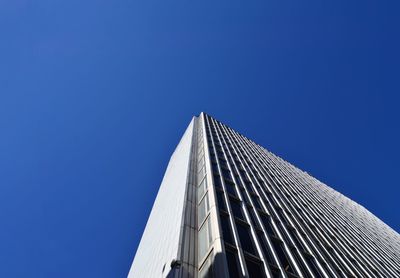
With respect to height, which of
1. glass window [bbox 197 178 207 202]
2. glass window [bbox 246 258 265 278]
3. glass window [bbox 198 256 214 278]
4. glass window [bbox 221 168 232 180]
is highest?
glass window [bbox 221 168 232 180]

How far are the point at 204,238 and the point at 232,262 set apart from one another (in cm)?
272

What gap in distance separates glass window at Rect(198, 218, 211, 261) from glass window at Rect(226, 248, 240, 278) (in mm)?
1126

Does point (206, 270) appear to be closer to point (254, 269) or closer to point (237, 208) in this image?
point (254, 269)

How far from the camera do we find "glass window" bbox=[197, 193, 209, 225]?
19.3m

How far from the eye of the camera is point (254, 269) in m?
14.5

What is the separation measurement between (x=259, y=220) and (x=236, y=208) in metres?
1.66

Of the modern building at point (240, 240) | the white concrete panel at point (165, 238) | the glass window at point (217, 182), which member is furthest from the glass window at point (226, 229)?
the glass window at point (217, 182)

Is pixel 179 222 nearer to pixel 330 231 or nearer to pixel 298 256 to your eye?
pixel 298 256

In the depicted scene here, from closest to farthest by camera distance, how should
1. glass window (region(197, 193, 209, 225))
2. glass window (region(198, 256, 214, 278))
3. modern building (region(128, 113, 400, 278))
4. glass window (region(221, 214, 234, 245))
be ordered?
glass window (region(198, 256, 214, 278)), modern building (region(128, 113, 400, 278)), glass window (region(221, 214, 234, 245)), glass window (region(197, 193, 209, 225))

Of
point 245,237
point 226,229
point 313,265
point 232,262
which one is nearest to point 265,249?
point 245,237

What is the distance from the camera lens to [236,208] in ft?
70.3

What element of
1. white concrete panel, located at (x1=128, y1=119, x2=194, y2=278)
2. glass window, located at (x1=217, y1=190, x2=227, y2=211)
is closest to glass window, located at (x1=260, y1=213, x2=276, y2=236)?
glass window, located at (x1=217, y1=190, x2=227, y2=211)

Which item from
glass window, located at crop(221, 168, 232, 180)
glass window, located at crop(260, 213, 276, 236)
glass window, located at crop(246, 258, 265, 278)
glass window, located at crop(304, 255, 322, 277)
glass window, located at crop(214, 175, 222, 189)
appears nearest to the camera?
glass window, located at crop(246, 258, 265, 278)

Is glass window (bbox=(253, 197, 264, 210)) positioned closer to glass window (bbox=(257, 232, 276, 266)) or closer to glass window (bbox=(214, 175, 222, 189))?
glass window (bbox=(214, 175, 222, 189))
